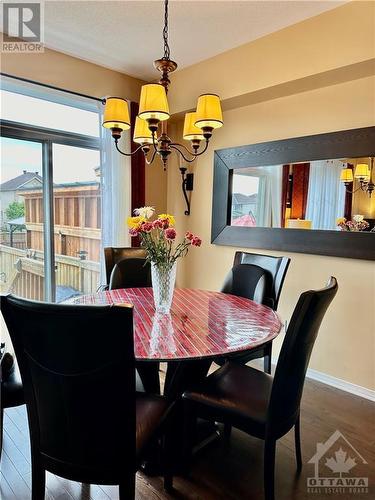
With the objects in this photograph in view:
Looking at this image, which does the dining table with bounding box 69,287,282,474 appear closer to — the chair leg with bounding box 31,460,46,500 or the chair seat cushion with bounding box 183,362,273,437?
the chair seat cushion with bounding box 183,362,273,437

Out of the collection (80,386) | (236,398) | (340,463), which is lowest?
(340,463)

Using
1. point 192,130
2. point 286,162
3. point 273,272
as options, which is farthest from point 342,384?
point 192,130

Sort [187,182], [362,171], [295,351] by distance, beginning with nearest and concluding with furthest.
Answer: [295,351] < [362,171] < [187,182]

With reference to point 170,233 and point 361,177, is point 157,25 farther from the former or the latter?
point 361,177

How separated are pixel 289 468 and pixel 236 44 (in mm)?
3117

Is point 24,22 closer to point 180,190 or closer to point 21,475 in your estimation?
point 180,190

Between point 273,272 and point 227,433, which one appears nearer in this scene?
point 227,433

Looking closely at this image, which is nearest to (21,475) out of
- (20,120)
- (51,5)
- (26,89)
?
(20,120)

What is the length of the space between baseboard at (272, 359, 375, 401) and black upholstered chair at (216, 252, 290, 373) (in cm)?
70

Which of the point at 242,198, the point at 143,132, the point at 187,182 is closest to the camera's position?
the point at 143,132

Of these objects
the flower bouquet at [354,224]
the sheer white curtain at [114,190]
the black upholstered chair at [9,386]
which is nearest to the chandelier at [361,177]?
the flower bouquet at [354,224]

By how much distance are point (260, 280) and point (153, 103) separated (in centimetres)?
145

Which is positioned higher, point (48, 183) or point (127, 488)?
point (48, 183)

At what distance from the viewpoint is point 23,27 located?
8.91 ft
